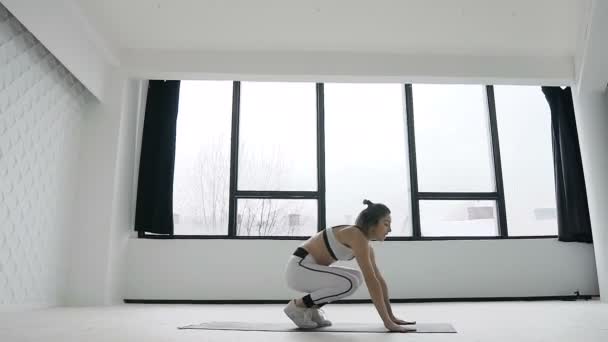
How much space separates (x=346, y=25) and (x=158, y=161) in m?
2.61

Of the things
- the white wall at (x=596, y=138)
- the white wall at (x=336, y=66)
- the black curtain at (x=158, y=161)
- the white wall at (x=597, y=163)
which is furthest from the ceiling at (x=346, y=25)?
the black curtain at (x=158, y=161)

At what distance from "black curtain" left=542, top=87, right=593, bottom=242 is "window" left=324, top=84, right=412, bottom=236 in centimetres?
177

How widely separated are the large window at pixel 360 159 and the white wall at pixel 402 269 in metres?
0.21

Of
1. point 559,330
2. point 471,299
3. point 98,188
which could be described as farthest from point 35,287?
point 471,299

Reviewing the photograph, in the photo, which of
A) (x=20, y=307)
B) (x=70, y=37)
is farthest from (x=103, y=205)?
(x=70, y=37)

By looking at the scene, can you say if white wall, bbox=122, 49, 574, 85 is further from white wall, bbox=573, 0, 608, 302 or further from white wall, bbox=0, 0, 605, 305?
white wall, bbox=573, 0, 608, 302

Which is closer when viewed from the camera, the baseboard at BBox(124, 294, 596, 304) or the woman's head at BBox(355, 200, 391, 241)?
the woman's head at BBox(355, 200, 391, 241)

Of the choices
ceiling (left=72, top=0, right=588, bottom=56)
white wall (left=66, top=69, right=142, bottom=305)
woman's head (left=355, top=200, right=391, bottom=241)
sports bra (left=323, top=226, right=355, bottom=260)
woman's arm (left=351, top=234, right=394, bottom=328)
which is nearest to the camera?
woman's arm (left=351, top=234, right=394, bottom=328)

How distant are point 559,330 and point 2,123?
151 inches

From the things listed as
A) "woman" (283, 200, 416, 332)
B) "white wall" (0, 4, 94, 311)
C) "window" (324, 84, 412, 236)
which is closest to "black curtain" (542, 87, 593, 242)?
"window" (324, 84, 412, 236)

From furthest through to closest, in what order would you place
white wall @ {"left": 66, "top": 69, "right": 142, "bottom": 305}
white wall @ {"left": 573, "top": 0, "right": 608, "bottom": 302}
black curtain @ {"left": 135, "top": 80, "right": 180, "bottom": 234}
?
black curtain @ {"left": 135, "top": 80, "right": 180, "bottom": 234}
white wall @ {"left": 573, "top": 0, "right": 608, "bottom": 302}
white wall @ {"left": 66, "top": 69, "right": 142, "bottom": 305}

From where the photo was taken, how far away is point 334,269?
2.57 metres

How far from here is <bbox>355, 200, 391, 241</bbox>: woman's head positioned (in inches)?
95.8

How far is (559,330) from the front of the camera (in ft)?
7.88
